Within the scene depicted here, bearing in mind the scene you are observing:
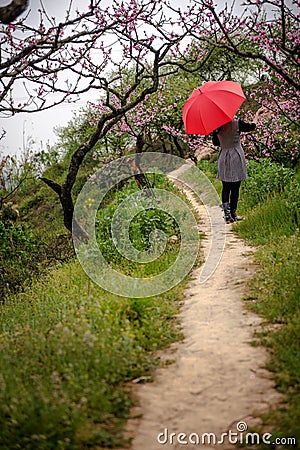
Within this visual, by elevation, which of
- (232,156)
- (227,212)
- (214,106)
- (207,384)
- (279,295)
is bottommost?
(207,384)

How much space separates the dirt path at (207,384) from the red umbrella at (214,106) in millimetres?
3740


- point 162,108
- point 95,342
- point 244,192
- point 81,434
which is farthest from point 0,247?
point 162,108

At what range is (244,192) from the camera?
12266 millimetres

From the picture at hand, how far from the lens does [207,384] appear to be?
387 cm

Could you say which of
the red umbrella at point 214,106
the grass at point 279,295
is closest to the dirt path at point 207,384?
the grass at point 279,295

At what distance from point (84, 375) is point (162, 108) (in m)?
18.7

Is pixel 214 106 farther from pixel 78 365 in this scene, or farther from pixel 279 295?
pixel 78 365

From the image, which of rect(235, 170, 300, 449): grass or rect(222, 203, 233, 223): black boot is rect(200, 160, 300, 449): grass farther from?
rect(222, 203, 233, 223): black boot

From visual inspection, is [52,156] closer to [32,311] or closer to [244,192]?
[244,192]

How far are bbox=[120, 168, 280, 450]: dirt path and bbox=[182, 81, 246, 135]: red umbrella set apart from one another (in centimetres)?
374

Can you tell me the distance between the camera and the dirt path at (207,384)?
11.0 ft

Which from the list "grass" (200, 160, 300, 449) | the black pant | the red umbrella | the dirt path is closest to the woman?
the black pant

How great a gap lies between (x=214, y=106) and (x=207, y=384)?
219 inches

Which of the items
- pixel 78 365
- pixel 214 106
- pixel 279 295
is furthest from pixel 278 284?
pixel 214 106
